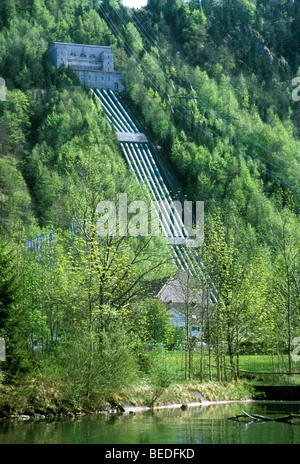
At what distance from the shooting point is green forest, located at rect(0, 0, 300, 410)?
26141 millimetres

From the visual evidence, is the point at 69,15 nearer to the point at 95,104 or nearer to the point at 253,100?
the point at 253,100

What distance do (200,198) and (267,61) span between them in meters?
88.7

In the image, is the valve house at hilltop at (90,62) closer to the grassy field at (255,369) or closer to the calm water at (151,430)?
the grassy field at (255,369)

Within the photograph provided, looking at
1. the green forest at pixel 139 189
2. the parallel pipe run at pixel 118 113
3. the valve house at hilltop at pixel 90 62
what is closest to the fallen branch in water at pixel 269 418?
the green forest at pixel 139 189

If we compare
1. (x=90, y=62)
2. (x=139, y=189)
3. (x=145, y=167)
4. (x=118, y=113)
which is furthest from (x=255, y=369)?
(x=90, y=62)

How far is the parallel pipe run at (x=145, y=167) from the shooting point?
8475 cm

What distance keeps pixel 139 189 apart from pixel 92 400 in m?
15.8

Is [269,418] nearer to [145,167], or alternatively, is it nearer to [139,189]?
[139,189]

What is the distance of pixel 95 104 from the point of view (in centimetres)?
10312

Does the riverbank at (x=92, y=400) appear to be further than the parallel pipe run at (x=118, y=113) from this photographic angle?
No

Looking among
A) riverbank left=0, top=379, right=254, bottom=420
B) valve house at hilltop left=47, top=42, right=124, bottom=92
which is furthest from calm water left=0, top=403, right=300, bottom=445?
valve house at hilltop left=47, top=42, right=124, bottom=92

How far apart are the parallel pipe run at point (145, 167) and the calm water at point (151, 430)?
51741 mm

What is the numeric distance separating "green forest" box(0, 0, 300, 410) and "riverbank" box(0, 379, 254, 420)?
201 mm
